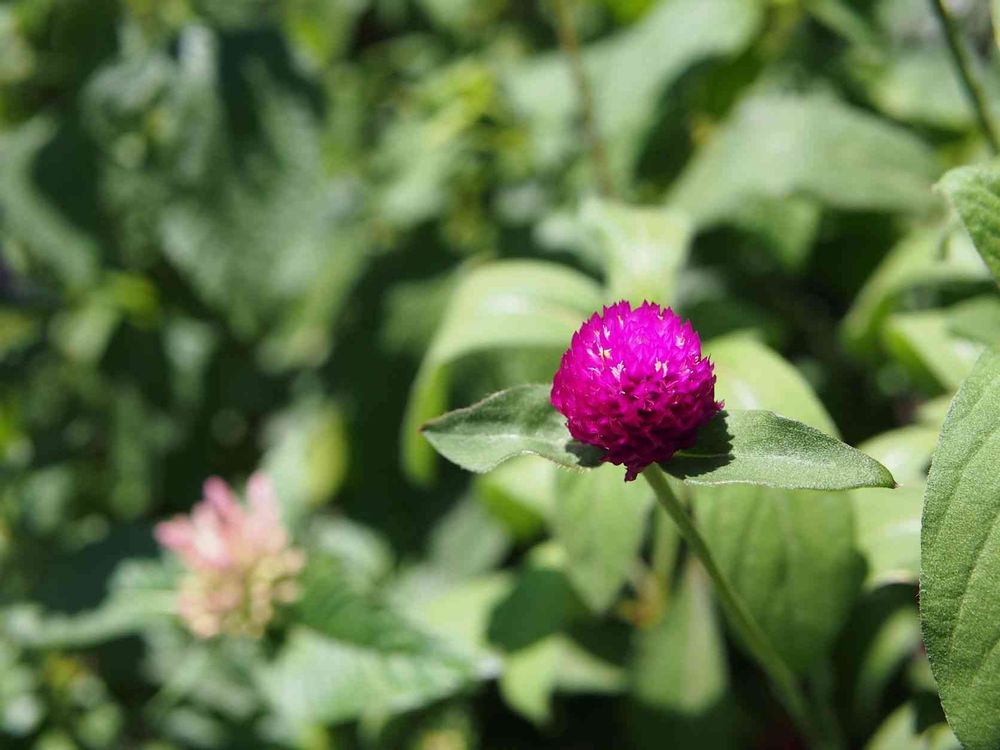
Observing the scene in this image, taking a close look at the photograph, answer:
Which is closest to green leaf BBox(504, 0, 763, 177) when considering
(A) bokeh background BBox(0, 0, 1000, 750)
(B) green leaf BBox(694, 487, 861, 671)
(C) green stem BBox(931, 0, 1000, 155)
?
(A) bokeh background BBox(0, 0, 1000, 750)

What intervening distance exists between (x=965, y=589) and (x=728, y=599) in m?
0.17

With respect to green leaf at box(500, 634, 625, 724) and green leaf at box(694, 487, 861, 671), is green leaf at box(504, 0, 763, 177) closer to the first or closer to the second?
green leaf at box(500, 634, 625, 724)

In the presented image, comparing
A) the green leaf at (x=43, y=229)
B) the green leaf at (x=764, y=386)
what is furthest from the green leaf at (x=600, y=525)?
the green leaf at (x=43, y=229)

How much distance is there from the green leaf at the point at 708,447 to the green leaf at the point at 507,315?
33 cm

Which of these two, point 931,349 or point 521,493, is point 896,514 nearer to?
point 931,349

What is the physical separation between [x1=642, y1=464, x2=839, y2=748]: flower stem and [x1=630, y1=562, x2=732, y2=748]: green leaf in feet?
0.70

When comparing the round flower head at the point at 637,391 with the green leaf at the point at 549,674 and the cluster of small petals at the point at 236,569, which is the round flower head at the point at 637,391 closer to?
the green leaf at the point at 549,674

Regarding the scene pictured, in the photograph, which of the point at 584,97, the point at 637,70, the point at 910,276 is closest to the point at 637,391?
the point at 910,276

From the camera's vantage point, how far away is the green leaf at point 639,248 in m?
1.02

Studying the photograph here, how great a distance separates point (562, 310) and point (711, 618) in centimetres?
41

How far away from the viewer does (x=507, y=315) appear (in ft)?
3.50

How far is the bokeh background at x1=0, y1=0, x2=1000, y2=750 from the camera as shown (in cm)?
110

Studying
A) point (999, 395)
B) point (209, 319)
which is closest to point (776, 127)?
point (999, 395)

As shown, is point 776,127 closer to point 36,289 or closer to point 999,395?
point 999,395
